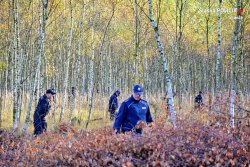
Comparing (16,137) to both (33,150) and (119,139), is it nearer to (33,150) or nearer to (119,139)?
(33,150)

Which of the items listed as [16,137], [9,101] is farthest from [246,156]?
[9,101]

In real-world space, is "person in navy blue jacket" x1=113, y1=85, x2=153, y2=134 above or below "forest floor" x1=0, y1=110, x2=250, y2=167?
above

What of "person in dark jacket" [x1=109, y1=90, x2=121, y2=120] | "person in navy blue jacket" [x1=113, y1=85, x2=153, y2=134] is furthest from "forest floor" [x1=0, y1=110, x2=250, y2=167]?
"person in dark jacket" [x1=109, y1=90, x2=121, y2=120]

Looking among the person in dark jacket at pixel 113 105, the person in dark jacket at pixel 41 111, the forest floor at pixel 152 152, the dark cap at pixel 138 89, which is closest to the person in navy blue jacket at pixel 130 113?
the dark cap at pixel 138 89

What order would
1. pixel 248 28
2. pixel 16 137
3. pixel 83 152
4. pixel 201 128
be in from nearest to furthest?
pixel 83 152, pixel 201 128, pixel 16 137, pixel 248 28

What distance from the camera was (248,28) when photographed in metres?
22.8

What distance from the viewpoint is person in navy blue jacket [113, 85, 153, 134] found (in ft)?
22.6

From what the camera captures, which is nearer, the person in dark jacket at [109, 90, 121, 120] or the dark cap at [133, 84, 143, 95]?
the dark cap at [133, 84, 143, 95]

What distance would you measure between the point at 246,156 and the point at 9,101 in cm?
1682

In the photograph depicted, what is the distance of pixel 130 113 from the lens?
6.96 metres

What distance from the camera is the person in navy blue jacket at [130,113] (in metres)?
6.89

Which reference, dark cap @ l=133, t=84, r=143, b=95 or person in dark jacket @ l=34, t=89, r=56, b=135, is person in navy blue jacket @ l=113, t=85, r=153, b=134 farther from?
person in dark jacket @ l=34, t=89, r=56, b=135

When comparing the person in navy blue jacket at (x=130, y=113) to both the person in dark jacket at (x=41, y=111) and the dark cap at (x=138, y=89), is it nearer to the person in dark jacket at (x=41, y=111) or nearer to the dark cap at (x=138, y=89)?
the dark cap at (x=138, y=89)

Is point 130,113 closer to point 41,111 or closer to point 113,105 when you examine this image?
point 41,111
